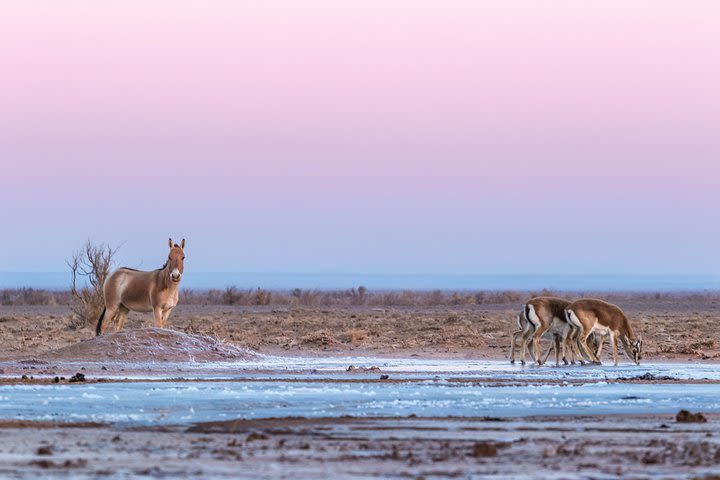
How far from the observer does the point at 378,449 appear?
39.8 ft

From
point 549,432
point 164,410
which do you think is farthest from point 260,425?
point 549,432

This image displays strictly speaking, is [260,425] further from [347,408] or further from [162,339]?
[162,339]

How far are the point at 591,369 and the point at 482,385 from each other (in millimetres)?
5149

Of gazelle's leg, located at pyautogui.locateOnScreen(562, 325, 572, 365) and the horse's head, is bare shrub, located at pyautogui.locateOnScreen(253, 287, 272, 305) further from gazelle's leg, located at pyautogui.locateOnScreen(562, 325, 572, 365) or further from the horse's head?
gazelle's leg, located at pyautogui.locateOnScreen(562, 325, 572, 365)

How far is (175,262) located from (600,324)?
8485 millimetres

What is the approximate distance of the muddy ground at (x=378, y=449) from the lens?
10.8 metres

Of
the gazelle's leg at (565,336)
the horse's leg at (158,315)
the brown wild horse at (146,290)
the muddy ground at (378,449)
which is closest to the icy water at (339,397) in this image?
the muddy ground at (378,449)

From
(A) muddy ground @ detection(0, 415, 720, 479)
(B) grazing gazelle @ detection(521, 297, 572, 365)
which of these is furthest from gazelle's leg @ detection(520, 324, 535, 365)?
(A) muddy ground @ detection(0, 415, 720, 479)

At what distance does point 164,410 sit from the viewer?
15555mm

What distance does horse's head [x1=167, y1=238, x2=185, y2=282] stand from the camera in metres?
26.8

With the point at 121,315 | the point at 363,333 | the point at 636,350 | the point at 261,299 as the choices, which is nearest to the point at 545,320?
the point at 636,350

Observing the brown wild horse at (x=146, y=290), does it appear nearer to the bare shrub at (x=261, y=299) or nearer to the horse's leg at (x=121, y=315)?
the horse's leg at (x=121, y=315)

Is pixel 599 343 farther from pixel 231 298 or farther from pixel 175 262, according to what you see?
pixel 231 298

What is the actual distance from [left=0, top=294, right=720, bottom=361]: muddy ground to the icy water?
785 cm
